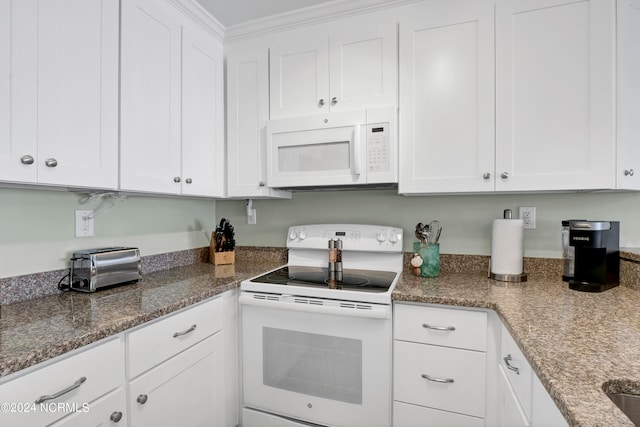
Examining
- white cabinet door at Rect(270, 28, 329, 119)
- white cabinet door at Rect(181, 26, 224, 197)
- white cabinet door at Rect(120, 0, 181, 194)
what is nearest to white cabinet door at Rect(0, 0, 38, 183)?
white cabinet door at Rect(120, 0, 181, 194)

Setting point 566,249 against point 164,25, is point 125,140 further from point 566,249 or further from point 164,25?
point 566,249

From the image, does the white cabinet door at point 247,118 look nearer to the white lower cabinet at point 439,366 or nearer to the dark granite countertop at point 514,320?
the dark granite countertop at point 514,320

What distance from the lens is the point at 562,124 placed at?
1488mm

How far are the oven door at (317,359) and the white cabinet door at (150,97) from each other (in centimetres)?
76

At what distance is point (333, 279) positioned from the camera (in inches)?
70.7

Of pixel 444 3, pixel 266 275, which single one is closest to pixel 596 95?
pixel 444 3

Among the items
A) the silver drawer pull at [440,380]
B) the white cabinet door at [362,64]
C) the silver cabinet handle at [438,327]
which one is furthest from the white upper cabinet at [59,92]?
the silver drawer pull at [440,380]

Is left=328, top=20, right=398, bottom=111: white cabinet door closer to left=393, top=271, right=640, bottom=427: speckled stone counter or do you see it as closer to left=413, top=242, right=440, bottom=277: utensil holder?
left=413, top=242, right=440, bottom=277: utensil holder

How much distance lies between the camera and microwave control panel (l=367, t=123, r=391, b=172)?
5.65ft

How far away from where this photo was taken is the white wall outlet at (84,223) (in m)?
1.56

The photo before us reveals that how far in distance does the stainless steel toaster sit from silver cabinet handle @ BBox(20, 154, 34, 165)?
1.66 ft

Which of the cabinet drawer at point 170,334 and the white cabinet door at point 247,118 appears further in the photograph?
the white cabinet door at point 247,118

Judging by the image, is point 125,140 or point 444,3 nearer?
point 125,140

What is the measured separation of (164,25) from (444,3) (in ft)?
4.61
